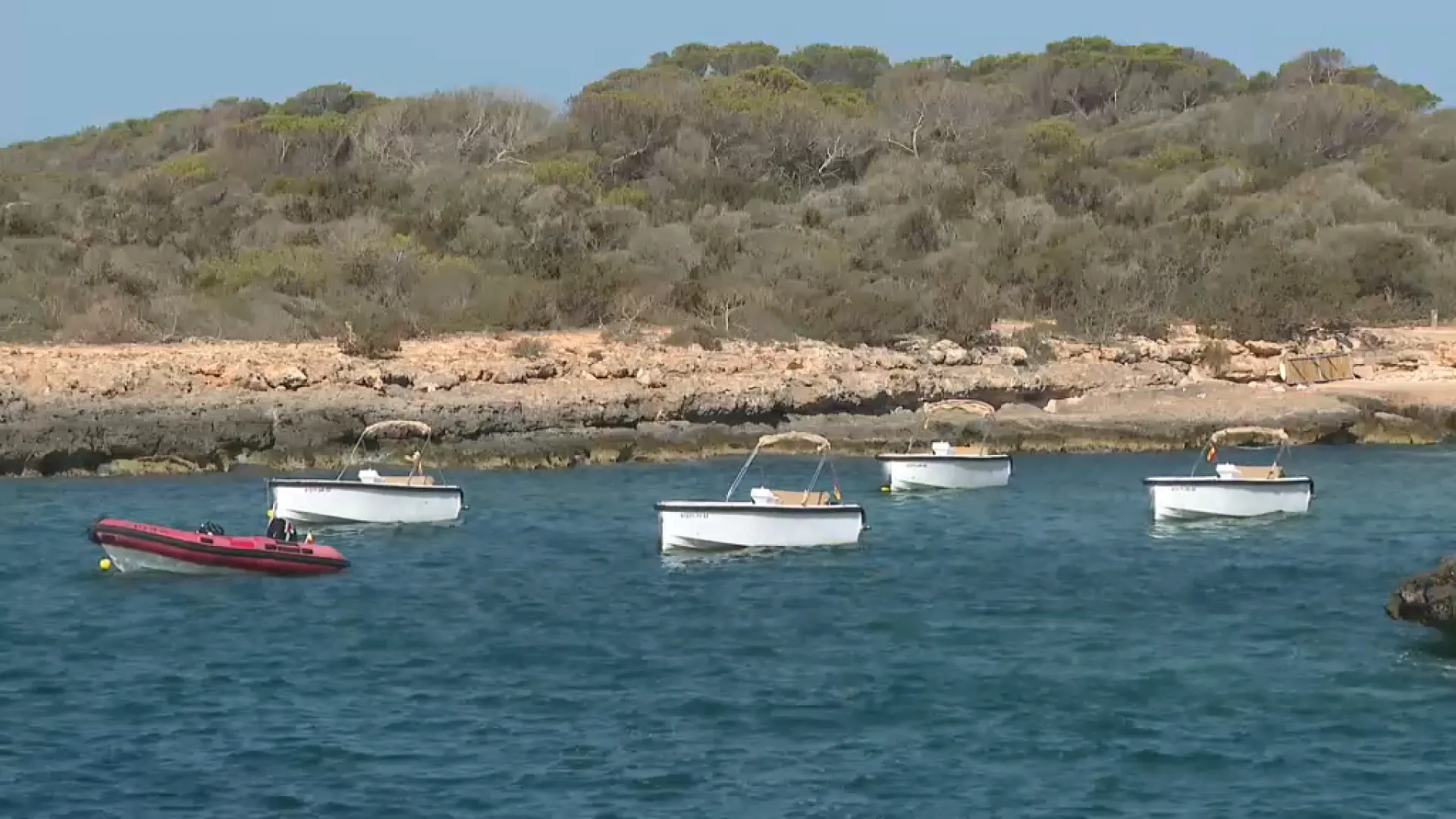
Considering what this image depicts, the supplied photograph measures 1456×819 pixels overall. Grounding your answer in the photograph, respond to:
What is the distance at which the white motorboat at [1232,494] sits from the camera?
34.7m

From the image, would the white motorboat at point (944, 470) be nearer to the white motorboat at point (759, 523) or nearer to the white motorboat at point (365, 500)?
the white motorboat at point (759, 523)

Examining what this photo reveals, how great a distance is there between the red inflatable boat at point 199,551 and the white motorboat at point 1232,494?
1486 cm

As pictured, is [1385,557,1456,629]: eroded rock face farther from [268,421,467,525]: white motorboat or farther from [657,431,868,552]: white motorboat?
[268,421,467,525]: white motorboat

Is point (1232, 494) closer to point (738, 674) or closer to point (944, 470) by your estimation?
point (944, 470)

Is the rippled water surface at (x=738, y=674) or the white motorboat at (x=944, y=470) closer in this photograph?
the rippled water surface at (x=738, y=674)

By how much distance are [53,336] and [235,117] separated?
193ft

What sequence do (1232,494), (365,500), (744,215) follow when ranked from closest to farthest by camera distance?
1. (365,500)
2. (1232,494)
3. (744,215)

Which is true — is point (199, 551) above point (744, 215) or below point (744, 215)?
below

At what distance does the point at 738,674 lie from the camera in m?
23.0

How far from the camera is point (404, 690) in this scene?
73.0 feet

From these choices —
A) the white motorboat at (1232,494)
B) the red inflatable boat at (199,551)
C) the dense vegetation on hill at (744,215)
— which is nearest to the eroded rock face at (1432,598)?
the white motorboat at (1232,494)

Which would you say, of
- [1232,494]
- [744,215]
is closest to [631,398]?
[1232,494]

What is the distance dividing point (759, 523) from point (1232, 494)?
9329 mm

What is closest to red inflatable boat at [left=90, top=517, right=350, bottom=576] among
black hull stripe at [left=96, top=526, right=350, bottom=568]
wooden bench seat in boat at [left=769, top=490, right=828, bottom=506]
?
black hull stripe at [left=96, top=526, right=350, bottom=568]
